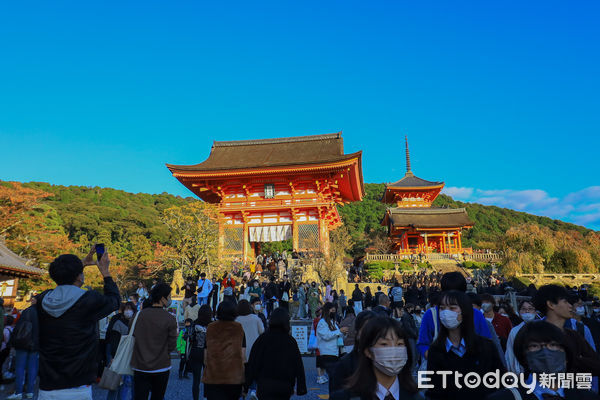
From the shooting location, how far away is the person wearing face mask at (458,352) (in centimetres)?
264

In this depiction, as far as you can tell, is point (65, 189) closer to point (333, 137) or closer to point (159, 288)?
point (333, 137)

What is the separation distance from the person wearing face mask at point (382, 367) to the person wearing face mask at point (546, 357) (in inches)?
22.0

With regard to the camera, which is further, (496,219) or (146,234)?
(496,219)

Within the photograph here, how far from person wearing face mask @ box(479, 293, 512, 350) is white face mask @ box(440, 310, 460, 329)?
198 centimetres

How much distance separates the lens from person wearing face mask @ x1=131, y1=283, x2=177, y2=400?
12.7 feet

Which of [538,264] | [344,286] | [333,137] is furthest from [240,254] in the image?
[538,264]

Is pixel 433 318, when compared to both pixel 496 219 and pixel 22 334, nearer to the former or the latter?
pixel 22 334

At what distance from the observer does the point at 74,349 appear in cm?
279

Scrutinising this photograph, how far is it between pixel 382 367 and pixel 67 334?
2.25m

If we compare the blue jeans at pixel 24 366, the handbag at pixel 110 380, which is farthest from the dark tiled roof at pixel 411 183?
the handbag at pixel 110 380

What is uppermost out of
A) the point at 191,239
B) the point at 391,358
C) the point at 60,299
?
the point at 191,239

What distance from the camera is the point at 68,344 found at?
278 cm

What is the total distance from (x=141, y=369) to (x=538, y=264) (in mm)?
23223

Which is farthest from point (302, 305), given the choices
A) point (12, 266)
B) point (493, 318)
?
→ point (12, 266)
